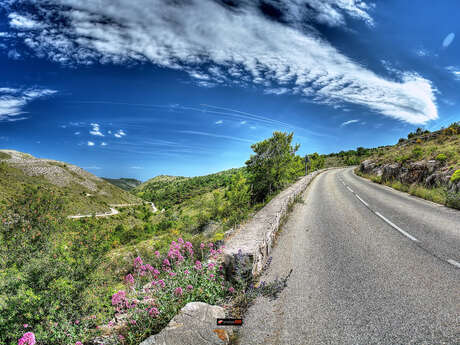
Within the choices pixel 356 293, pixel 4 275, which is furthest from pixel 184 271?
pixel 356 293

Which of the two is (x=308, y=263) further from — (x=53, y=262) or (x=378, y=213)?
(x=378, y=213)

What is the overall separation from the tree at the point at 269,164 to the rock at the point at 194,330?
1294 centimetres

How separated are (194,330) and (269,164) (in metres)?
13.6

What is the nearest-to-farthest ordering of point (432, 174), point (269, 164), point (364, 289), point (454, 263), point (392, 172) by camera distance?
point (364, 289)
point (454, 263)
point (432, 174)
point (269, 164)
point (392, 172)

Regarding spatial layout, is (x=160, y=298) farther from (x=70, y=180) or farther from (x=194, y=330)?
(x=70, y=180)

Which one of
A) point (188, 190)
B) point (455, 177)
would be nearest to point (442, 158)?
point (455, 177)

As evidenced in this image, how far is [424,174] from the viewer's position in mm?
14133

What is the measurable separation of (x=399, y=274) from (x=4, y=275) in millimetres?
6429

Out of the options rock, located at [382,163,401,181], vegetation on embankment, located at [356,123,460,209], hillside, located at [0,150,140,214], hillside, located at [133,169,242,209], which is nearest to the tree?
vegetation on embankment, located at [356,123,460,209]

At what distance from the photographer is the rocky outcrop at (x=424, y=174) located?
11.4m

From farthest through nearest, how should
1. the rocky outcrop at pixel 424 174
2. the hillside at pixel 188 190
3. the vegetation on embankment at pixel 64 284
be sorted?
1. the hillside at pixel 188 190
2. the rocky outcrop at pixel 424 174
3. the vegetation on embankment at pixel 64 284

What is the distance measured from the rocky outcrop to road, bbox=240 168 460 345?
6953 millimetres

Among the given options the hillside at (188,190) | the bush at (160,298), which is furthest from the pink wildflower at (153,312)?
the hillside at (188,190)

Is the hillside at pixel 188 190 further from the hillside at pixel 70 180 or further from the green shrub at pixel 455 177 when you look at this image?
the green shrub at pixel 455 177
